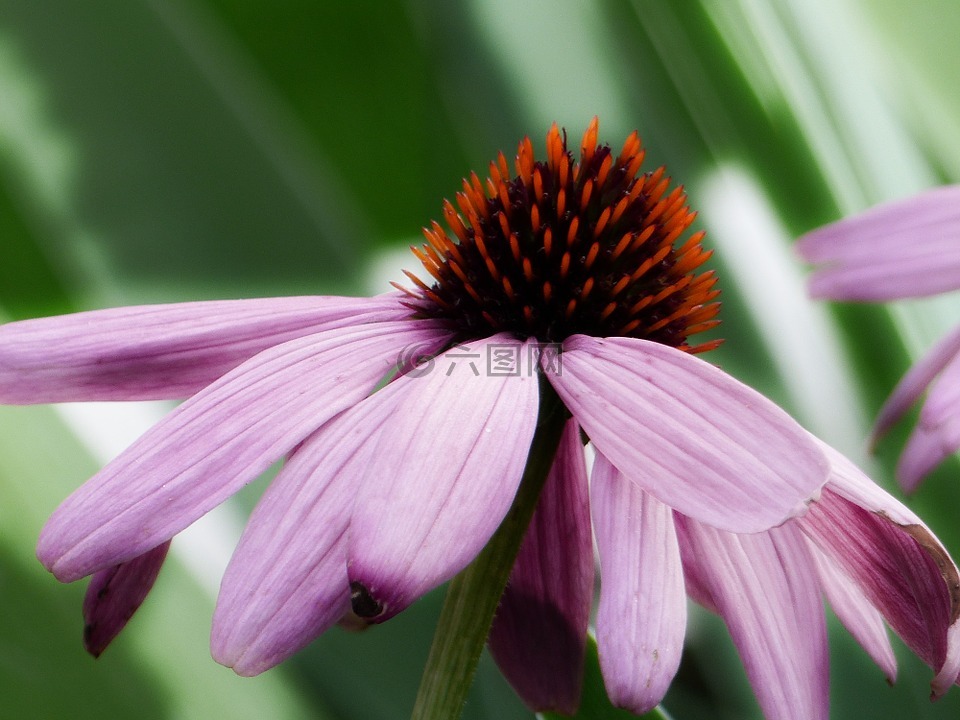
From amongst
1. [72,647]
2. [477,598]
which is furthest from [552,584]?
[72,647]

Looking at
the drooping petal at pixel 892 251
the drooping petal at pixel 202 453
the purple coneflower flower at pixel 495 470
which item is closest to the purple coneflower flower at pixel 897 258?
the drooping petal at pixel 892 251

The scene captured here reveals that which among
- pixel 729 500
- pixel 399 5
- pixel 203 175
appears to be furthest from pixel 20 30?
pixel 729 500

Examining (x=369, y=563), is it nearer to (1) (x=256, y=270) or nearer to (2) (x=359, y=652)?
(2) (x=359, y=652)

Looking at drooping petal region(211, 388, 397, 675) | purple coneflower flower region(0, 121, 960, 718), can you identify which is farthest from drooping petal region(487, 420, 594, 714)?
drooping petal region(211, 388, 397, 675)

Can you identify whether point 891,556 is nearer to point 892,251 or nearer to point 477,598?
point 477,598

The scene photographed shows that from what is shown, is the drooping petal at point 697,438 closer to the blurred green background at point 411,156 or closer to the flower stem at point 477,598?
the flower stem at point 477,598

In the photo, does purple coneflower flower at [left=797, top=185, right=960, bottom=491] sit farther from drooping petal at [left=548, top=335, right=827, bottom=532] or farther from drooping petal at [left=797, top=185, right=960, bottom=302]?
drooping petal at [left=548, top=335, right=827, bottom=532]

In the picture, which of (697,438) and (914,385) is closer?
(697,438)
